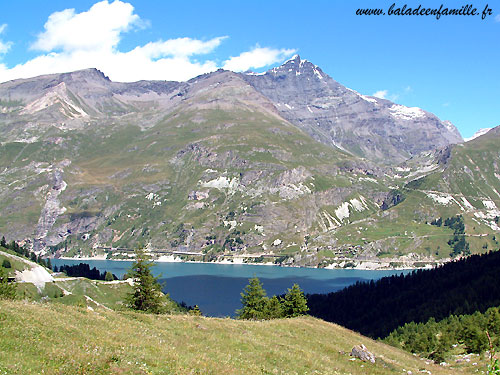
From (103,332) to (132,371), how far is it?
29.0 feet

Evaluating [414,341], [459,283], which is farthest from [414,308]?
[414,341]

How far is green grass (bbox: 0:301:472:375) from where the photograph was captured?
73.0 ft

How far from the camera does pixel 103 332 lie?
1173 inches

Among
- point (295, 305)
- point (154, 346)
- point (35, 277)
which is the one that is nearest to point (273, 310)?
point (295, 305)

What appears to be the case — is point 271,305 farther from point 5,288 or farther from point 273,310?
point 5,288

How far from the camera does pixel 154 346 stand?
93.7 feet

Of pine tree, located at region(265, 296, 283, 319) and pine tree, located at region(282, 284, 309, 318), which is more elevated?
pine tree, located at region(282, 284, 309, 318)

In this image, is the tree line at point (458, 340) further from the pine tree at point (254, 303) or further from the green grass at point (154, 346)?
the green grass at point (154, 346)

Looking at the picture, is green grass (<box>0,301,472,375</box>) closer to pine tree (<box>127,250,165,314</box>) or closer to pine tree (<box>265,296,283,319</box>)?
pine tree (<box>127,250,165,314</box>)

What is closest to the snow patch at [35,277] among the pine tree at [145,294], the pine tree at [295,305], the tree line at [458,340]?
the pine tree at [145,294]

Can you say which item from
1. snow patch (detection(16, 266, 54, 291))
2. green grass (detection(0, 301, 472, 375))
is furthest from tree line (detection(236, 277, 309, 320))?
snow patch (detection(16, 266, 54, 291))

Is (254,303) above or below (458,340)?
above

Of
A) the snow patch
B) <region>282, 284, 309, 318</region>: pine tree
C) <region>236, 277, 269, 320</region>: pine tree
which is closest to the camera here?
<region>282, 284, 309, 318</region>: pine tree

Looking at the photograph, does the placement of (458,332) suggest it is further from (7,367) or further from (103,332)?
(7,367)
